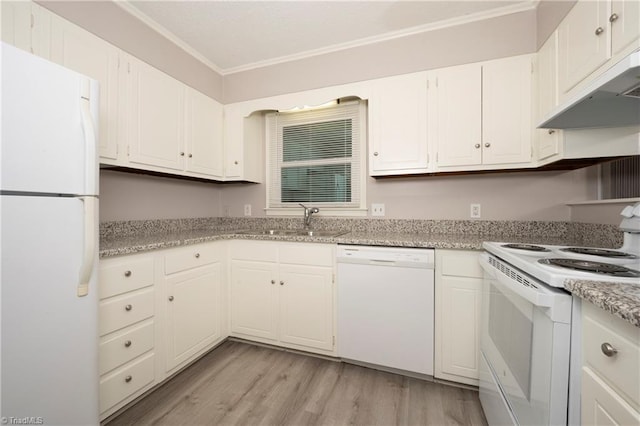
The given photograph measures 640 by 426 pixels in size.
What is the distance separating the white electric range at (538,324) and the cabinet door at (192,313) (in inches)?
73.2

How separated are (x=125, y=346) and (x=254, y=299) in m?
0.88

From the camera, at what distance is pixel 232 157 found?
8.52 ft

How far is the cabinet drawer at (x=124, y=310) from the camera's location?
4.39 feet

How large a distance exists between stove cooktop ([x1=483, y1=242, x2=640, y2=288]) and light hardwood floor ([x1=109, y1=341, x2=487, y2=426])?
0.96m

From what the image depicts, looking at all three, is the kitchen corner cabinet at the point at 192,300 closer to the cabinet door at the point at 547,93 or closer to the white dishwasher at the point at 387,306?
the white dishwasher at the point at 387,306

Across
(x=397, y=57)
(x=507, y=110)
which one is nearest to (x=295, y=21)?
(x=397, y=57)

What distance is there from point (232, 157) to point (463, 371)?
253cm

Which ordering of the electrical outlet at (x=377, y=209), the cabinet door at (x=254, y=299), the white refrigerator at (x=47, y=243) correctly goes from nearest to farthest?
the white refrigerator at (x=47, y=243)
the cabinet door at (x=254, y=299)
the electrical outlet at (x=377, y=209)

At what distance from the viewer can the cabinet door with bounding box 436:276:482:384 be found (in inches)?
62.9

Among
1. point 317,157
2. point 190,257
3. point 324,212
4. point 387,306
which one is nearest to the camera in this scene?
point 387,306

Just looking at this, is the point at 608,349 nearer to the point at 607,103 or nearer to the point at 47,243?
the point at 607,103

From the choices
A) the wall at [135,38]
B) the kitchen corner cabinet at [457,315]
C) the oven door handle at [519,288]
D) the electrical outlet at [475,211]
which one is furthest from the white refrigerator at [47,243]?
the electrical outlet at [475,211]

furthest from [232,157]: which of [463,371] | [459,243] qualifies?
[463,371]

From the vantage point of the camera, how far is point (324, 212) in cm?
258
